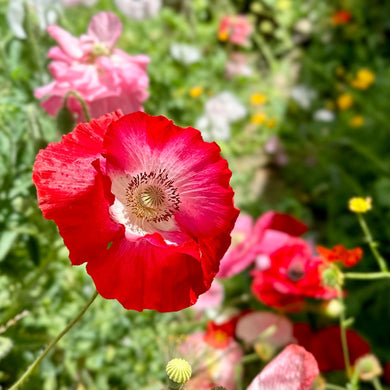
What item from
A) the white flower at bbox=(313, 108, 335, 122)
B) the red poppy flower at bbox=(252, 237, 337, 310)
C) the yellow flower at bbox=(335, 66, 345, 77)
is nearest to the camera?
the red poppy flower at bbox=(252, 237, 337, 310)

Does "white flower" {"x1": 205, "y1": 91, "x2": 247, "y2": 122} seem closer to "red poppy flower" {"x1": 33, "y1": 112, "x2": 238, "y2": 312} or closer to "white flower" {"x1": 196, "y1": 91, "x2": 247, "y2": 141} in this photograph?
"white flower" {"x1": 196, "y1": 91, "x2": 247, "y2": 141}

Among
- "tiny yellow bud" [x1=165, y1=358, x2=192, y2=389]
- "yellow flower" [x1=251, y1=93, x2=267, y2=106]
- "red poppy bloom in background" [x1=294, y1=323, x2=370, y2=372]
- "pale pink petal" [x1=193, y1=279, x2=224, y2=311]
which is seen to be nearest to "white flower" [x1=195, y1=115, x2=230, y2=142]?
"yellow flower" [x1=251, y1=93, x2=267, y2=106]

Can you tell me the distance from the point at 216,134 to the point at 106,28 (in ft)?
3.71

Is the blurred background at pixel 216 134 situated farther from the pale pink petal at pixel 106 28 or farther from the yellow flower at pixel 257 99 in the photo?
the pale pink petal at pixel 106 28

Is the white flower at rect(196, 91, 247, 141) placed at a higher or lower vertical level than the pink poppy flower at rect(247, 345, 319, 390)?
lower

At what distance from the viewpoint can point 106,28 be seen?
1153mm

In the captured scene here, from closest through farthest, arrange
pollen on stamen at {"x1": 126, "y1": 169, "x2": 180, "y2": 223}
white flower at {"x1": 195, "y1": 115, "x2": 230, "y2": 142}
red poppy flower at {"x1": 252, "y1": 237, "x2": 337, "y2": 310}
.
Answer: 1. pollen on stamen at {"x1": 126, "y1": 169, "x2": 180, "y2": 223}
2. red poppy flower at {"x1": 252, "y1": 237, "x2": 337, "y2": 310}
3. white flower at {"x1": 195, "y1": 115, "x2": 230, "y2": 142}

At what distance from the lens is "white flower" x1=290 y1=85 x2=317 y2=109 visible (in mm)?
2611

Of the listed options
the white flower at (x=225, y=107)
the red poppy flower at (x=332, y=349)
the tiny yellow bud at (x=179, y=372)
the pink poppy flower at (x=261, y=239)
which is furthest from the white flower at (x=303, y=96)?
the tiny yellow bud at (x=179, y=372)

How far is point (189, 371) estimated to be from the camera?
729 mm

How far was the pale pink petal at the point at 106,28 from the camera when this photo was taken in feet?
3.77

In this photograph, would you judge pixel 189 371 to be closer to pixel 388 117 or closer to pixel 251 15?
pixel 388 117

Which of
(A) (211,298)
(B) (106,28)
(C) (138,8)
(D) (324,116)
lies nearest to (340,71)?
(D) (324,116)

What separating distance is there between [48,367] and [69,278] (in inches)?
9.0
